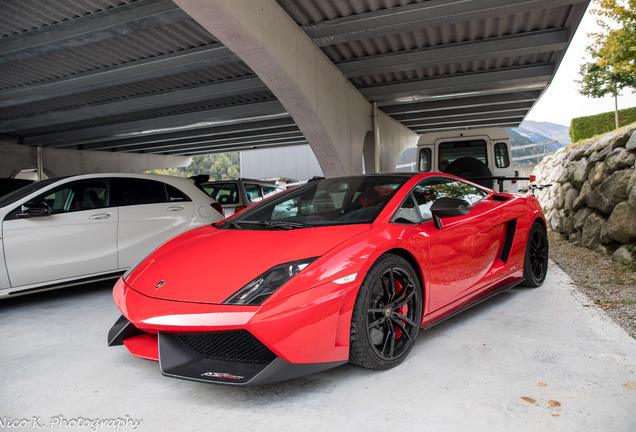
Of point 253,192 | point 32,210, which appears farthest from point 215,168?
point 32,210

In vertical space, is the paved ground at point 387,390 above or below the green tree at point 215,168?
below

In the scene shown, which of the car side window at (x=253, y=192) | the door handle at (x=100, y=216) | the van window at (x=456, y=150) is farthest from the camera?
the van window at (x=456, y=150)

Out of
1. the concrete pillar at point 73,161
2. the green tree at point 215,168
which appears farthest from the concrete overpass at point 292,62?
the green tree at point 215,168

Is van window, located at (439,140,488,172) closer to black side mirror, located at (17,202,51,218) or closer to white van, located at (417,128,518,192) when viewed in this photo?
white van, located at (417,128,518,192)

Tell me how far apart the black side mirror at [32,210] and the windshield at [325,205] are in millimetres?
2210

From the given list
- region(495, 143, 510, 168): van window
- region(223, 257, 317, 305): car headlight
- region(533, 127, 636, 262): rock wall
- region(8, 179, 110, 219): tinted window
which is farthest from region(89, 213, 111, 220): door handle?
region(495, 143, 510, 168): van window

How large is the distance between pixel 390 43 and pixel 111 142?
17.2 metres

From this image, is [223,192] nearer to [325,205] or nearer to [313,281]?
[325,205]

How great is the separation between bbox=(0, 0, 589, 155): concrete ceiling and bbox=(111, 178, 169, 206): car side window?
338 cm

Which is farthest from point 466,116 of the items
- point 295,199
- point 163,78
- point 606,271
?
point 295,199

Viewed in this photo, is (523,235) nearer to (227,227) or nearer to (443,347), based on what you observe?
(443,347)

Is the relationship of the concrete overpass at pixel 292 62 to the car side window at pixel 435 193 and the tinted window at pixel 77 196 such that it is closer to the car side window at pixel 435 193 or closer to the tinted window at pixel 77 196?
the tinted window at pixel 77 196

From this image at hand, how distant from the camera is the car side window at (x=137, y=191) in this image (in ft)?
17.3

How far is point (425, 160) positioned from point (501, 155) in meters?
1.45
